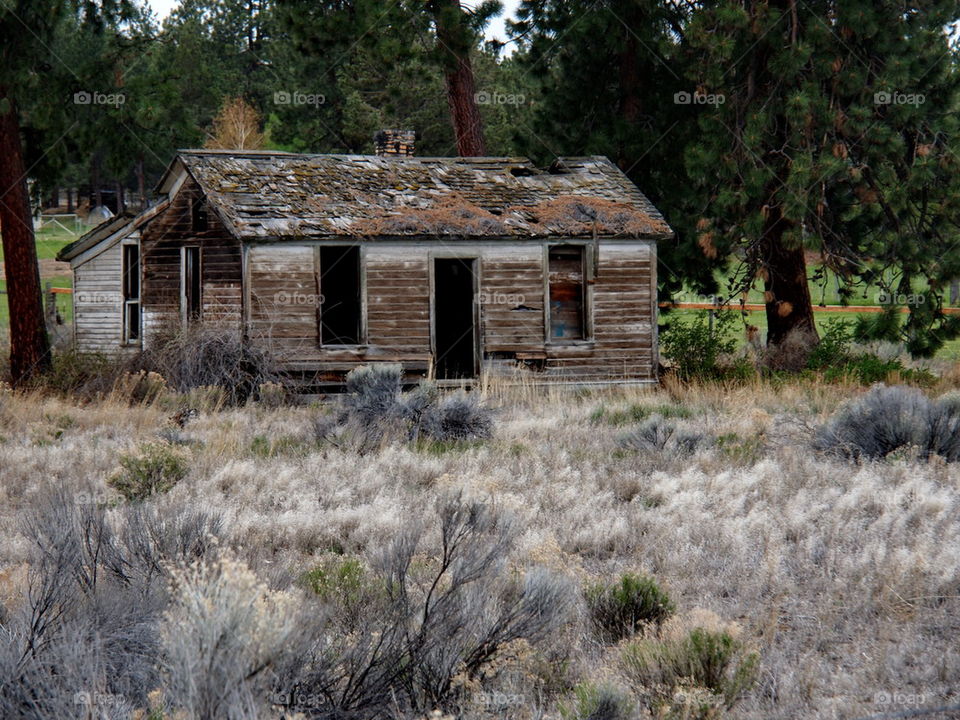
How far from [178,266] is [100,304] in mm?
2529

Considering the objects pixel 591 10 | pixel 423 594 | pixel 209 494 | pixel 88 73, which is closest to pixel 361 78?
pixel 591 10

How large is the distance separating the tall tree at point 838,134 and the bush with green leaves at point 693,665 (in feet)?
43.5

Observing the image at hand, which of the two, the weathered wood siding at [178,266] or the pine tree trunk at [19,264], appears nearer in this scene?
the weathered wood siding at [178,266]

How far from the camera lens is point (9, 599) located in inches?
179

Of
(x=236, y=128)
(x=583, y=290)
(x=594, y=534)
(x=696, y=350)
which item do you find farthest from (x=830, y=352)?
(x=236, y=128)

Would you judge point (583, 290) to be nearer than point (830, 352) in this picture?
Yes

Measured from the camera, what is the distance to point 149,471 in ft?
25.8

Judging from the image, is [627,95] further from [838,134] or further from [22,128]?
[22,128]

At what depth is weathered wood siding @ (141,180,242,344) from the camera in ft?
50.9

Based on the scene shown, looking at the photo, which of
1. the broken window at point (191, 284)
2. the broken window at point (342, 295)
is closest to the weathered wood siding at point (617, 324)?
the broken window at point (342, 295)

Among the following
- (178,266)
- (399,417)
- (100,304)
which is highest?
(178,266)

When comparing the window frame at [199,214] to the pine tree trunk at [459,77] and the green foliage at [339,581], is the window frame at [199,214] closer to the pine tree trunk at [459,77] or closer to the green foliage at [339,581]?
the pine tree trunk at [459,77]

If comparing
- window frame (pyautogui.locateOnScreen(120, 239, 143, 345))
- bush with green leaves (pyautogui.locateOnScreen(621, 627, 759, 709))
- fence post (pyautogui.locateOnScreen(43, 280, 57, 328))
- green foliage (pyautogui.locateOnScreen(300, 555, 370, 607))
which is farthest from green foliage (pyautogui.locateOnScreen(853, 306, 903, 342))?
fence post (pyautogui.locateOnScreen(43, 280, 57, 328))

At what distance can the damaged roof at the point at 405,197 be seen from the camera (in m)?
15.4
